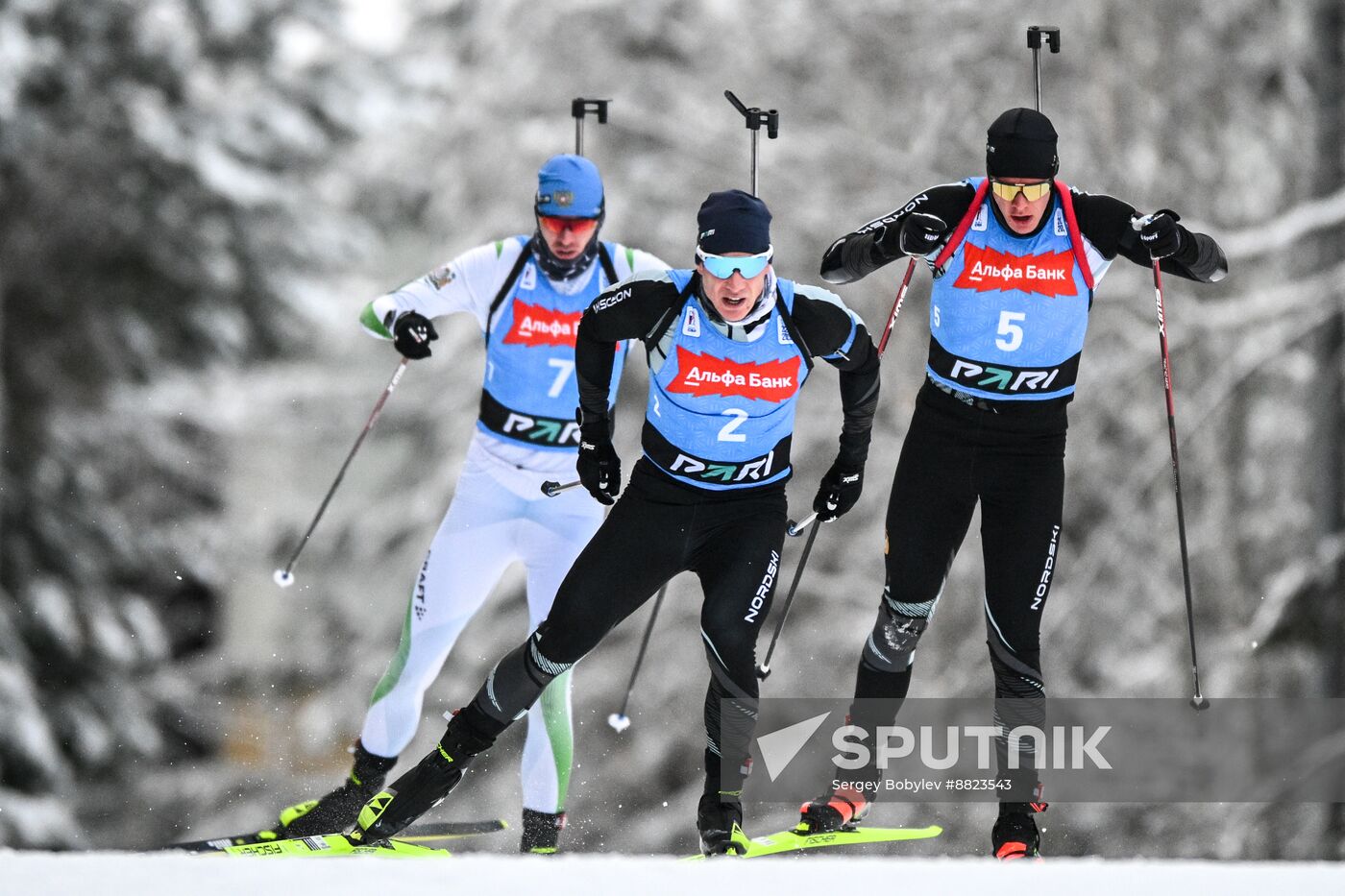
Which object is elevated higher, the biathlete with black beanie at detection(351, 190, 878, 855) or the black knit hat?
the black knit hat

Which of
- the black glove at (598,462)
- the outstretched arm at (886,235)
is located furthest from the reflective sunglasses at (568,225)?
the outstretched arm at (886,235)

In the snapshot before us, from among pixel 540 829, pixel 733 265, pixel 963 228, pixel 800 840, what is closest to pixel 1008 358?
pixel 963 228

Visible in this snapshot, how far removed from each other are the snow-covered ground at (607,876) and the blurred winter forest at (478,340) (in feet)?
25.2

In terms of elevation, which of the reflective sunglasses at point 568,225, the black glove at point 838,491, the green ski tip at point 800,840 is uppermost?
the reflective sunglasses at point 568,225

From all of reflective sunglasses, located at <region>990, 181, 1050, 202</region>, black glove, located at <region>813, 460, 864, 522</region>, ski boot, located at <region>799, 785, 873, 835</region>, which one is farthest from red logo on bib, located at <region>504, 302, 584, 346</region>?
ski boot, located at <region>799, 785, 873, 835</region>

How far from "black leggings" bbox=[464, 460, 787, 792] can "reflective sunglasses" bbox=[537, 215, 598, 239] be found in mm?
917

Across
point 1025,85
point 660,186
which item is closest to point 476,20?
point 660,186

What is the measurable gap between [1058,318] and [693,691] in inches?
304

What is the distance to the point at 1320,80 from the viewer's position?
510 inches

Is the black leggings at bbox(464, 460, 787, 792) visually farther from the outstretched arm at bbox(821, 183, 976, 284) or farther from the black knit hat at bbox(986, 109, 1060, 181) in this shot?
the black knit hat at bbox(986, 109, 1060, 181)

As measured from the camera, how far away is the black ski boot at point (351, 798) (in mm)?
5172

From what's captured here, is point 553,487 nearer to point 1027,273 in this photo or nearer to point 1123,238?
point 1027,273

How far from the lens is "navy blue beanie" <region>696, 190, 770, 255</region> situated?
4.16m

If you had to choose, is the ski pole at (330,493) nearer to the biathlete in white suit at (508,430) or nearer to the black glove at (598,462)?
the biathlete in white suit at (508,430)
